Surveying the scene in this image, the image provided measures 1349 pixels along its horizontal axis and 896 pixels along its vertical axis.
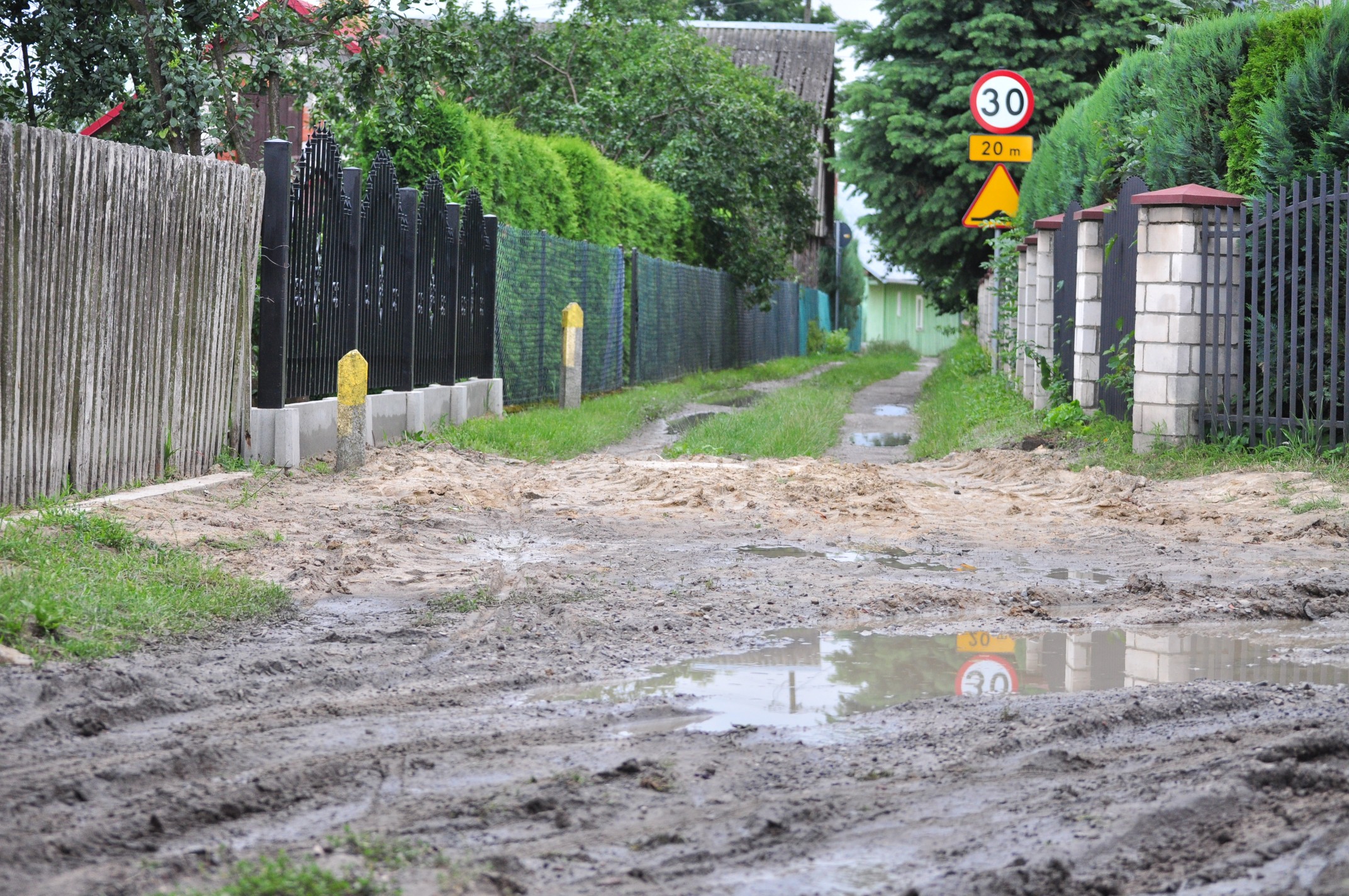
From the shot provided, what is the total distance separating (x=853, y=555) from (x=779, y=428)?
257 inches

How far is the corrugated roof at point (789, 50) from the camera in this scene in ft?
149

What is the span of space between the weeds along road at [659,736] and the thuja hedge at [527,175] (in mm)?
7378

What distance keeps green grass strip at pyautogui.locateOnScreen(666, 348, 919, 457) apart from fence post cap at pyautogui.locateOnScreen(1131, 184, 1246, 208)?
3.34m

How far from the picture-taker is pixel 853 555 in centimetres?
715

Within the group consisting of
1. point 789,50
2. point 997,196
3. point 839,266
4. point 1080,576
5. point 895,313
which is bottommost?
point 1080,576

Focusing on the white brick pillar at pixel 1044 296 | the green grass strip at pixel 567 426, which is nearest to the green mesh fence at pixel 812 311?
the green grass strip at pixel 567 426

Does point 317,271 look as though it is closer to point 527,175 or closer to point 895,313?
point 527,175

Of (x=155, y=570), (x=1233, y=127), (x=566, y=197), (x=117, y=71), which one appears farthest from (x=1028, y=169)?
(x=155, y=570)

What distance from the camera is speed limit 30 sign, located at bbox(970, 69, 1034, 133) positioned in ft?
50.1

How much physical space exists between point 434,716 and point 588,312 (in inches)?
567

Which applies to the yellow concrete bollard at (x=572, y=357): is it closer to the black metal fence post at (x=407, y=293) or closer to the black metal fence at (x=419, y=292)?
the black metal fence at (x=419, y=292)

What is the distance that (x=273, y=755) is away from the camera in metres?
3.61

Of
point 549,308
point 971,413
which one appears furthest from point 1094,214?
point 549,308

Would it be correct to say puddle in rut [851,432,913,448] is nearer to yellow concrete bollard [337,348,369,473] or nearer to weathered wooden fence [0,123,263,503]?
yellow concrete bollard [337,348,369,473]
